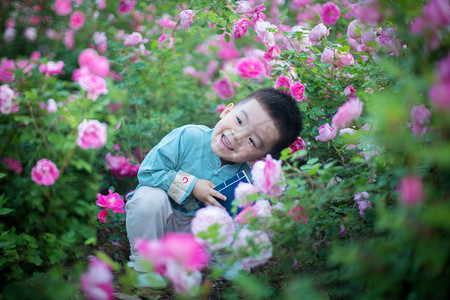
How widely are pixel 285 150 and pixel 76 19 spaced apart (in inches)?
109

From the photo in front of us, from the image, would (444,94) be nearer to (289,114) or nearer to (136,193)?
(289,114)

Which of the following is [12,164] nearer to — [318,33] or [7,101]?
[7,101]

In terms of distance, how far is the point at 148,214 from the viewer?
158cm

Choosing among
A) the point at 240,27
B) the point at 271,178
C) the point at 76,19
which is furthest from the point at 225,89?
the point at 271,178

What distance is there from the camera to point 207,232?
1032 millimetres

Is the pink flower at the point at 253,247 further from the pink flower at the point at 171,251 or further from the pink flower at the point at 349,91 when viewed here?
the pink flower at the point at 349,91

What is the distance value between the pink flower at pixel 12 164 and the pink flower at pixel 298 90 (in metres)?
1.72

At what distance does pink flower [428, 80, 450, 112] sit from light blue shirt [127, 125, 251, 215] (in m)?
1.18

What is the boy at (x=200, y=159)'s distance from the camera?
162cm

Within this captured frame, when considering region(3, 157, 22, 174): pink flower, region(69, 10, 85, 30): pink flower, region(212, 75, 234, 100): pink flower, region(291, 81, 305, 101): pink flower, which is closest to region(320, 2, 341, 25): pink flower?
region(291, 81, 305, 101): pink flower

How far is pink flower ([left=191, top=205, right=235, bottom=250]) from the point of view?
100cm

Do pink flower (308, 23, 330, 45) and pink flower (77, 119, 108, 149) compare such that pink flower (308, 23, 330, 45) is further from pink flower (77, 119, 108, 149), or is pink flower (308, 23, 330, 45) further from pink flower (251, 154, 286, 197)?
pink flower (77, 119, 108, 149)

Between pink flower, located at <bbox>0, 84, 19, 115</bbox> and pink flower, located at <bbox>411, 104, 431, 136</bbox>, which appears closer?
pink flower, located at <bbox>411, 104, 431, 136</bbox>

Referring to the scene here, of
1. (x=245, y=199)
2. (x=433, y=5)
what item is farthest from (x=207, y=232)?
(x=433, y=5)
